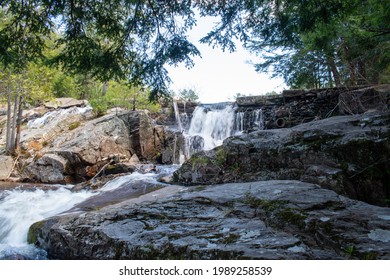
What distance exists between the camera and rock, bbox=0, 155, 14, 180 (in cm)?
1086

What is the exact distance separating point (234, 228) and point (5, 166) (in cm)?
1207

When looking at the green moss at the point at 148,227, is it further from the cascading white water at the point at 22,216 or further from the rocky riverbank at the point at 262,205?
the cascading white water at the point at 22,216

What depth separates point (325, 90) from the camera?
33.8ft

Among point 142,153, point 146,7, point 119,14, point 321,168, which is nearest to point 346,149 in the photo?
point 321,168

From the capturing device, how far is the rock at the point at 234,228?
1843 millimetres

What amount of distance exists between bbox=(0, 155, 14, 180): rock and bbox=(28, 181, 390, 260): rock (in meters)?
9.29

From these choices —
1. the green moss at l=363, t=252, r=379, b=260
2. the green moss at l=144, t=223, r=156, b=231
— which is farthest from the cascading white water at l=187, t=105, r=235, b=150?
the green moss at l=363, t=252, r=379, b=260

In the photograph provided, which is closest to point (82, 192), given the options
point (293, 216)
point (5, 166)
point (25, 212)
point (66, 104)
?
point (25, 212)

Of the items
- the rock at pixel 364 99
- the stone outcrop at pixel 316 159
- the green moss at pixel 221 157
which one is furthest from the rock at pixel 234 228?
A: the rock at pixel 364 99

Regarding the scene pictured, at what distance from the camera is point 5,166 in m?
11.2

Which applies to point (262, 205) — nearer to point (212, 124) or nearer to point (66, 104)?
point (212, 124)

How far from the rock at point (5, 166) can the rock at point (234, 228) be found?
929 centimetres
